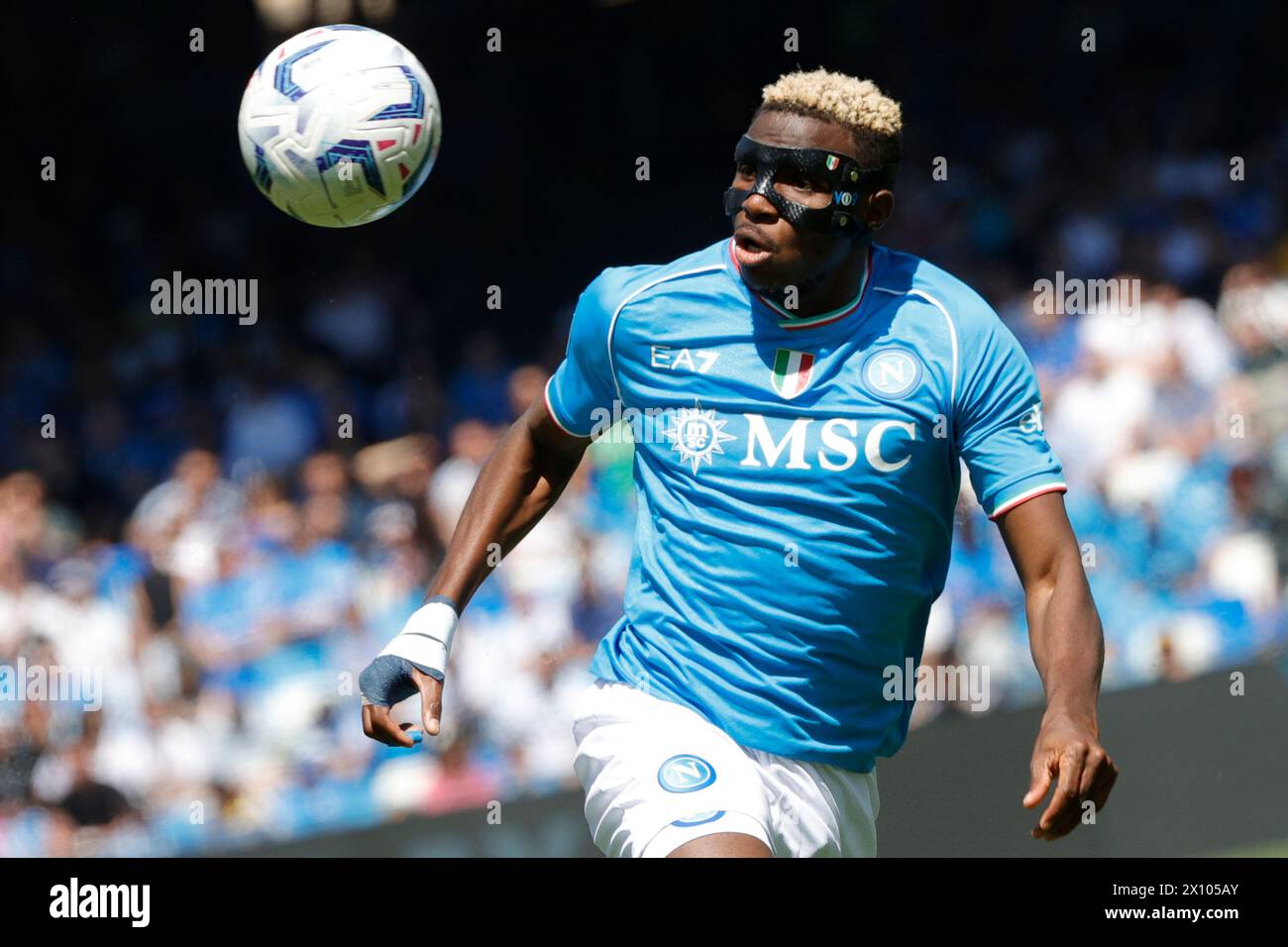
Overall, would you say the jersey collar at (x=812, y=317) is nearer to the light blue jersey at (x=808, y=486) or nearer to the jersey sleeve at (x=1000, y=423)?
the light blue jersey at (x=808, y=486)

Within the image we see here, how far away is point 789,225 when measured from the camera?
4578 millimetres

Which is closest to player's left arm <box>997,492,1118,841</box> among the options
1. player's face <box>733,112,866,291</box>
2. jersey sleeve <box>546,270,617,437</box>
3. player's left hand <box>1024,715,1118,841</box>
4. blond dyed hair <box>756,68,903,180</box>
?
player's left hand <box>1024,715,1118,841</box>

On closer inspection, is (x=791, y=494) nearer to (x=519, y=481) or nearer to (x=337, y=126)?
(x=519, y=481)

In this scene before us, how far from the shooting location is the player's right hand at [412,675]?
14.5 feet

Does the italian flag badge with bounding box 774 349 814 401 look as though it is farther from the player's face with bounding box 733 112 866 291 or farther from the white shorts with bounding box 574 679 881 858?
the white shorts with bounding box 574 679 881 858

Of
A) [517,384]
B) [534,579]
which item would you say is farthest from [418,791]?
[517,384]

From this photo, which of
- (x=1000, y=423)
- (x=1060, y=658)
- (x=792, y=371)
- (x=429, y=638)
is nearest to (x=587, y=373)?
(x=792, y=371)

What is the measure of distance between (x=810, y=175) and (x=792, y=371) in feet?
1.55

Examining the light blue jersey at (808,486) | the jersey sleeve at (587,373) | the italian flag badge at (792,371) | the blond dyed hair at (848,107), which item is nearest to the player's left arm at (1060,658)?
the light blue jersey at (808,486)

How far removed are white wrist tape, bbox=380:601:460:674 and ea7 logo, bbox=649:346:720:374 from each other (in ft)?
2.65

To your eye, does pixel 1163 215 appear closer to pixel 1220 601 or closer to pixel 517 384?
pixel 1220 601

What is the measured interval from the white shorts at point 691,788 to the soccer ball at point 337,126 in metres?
1.60

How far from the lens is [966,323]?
178 inches

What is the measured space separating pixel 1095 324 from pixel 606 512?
2.70 m
